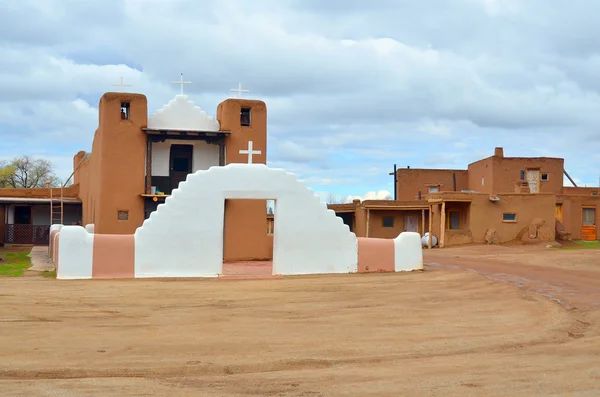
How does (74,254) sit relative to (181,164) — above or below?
below

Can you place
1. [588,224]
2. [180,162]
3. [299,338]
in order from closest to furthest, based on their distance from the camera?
1. [299,338]
2. [180,162]
3. [588,224]

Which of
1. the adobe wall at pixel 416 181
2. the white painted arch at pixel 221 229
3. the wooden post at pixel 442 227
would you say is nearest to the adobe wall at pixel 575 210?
the wooden post at pixel 442 227

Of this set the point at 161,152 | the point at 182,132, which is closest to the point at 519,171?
the point at 182,132

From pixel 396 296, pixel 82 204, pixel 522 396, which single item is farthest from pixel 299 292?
pixel 82 204

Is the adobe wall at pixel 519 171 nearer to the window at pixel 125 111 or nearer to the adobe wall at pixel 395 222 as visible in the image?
the adobe wall at pixel 395 222

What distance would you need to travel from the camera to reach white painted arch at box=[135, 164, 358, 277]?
55.4ft

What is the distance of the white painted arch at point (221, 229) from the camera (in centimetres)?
1689

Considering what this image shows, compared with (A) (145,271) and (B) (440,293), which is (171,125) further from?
(B) (440,293)

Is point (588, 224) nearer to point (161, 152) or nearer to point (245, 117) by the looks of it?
point (245, 117)

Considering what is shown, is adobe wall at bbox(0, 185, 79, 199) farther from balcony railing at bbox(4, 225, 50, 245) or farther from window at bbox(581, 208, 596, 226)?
window at bbox(581, 208, 596, 226)

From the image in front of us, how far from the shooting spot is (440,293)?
13.9m

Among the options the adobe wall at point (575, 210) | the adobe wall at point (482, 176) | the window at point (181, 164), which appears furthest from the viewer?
A: the adobe wall at point (482, 176)

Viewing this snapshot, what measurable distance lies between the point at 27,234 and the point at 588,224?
29869mm

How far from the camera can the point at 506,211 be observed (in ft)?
107
